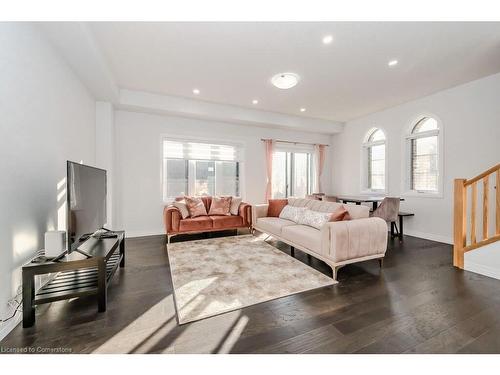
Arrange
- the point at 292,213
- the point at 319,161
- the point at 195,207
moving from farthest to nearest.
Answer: the point at 319,161 → the point at 195,207 → the point at 292,213

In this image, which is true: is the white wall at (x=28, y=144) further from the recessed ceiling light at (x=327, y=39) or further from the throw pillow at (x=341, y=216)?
the throw pillow at (x=341, y=216)

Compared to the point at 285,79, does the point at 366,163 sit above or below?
below

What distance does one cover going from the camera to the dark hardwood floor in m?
1.56

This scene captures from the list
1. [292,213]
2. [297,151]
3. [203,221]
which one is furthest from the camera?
[297,151]

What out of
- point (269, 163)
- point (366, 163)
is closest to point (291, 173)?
point (269, 163)

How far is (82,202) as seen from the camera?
2.23 meters

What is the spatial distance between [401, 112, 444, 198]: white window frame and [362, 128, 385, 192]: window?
0.58 metres

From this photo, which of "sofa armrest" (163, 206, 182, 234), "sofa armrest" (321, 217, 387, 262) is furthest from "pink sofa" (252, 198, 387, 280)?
"sofa armrest" (163, 206, 182, 234)

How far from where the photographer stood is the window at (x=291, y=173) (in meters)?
6.30

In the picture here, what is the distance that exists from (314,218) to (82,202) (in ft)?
9.81

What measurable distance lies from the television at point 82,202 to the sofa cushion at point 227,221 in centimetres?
204

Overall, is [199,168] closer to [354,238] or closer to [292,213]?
[292,213]

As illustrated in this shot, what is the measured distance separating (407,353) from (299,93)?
163 inches

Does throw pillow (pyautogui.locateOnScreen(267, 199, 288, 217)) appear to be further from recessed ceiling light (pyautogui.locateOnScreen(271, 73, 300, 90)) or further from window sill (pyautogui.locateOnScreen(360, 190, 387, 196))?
window sill (pyautogui.locateOnScreen(360, 190, 387, 196))
